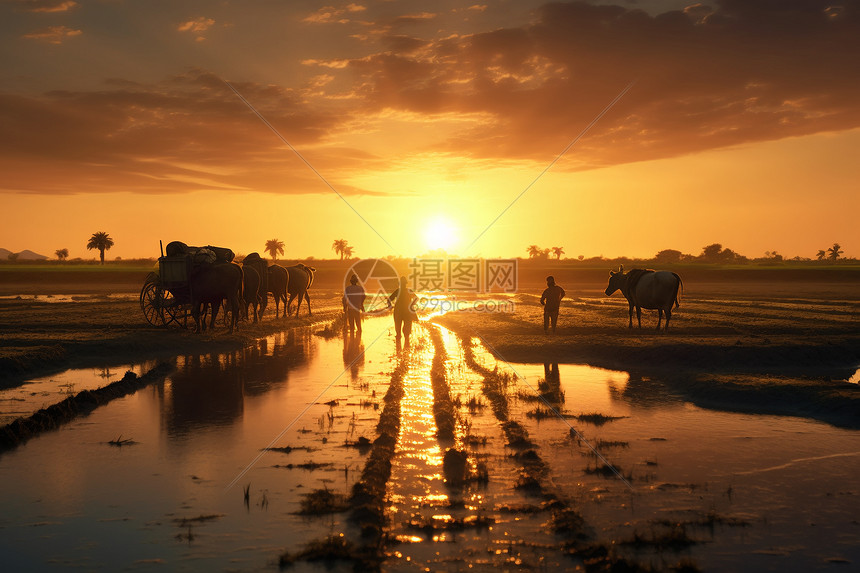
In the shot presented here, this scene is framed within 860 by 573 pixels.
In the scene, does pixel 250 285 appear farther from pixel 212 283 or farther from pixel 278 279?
pixel 212 283

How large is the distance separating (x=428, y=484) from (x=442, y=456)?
1.32 meters

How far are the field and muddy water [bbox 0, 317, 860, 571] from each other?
37 millimetres

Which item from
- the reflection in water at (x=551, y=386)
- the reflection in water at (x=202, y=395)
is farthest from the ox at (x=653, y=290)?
the reflection in water at (x=202, y=395)

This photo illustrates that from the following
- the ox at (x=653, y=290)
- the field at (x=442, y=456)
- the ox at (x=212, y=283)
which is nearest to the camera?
the field at (x=442, y=456)

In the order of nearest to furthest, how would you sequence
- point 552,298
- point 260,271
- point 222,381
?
point 222,381 → point 552,298 → point 260,271

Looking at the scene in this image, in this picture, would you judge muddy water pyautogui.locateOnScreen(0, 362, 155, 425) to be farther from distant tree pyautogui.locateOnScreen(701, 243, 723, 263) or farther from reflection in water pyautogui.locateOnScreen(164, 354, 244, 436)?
distant tree pyautogui.locateOnScreen(701, 243, 723, 263)

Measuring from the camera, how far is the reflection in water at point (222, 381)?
12445 mm

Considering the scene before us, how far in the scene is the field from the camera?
21.7ft

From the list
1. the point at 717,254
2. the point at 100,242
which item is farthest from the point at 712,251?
the point at 100,242

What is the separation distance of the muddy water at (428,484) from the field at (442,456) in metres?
0.04

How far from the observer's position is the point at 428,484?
850 centimetres

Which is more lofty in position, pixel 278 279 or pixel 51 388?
pixel 278 279

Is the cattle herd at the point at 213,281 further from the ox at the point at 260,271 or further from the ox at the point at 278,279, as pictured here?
the ox at the point at 278,279

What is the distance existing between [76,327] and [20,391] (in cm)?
1297
